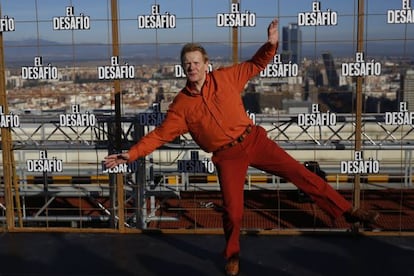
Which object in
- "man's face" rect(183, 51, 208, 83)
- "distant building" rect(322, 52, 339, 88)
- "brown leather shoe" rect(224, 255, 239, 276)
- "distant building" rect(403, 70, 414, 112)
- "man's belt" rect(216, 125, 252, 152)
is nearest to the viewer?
"man's face" rect(183, 51, 208, 83)

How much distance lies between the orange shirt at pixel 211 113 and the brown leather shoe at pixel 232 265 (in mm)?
696

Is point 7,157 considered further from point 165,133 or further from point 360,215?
point 360,215

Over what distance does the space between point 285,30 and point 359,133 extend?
0.93 metres

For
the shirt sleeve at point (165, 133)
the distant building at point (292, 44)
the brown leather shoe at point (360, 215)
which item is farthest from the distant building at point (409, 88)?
the shirt sleeve at point (165, 133)

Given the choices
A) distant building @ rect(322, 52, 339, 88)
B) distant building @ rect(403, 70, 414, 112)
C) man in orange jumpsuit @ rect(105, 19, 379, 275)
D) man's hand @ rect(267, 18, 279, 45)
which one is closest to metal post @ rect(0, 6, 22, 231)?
man in orange jumpsuit @ rect(105, 19, 379, 275)

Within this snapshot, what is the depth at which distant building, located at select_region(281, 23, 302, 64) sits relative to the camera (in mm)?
4160

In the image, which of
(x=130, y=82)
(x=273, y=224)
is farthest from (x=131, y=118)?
(x=273, y=224)

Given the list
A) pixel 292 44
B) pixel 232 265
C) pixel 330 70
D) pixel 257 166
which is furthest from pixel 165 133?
pixel 330 70

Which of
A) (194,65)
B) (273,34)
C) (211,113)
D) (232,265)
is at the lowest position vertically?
(232,265)

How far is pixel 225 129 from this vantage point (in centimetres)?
315

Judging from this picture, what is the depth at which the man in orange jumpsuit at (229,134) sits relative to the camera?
3078 millimetres

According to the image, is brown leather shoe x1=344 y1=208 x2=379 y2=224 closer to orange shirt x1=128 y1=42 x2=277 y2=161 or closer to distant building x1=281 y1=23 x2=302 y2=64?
orange shirt x1=128 y1=42 x2=277 y2=161

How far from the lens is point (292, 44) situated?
4289 millimetres

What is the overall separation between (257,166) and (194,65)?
71cm
